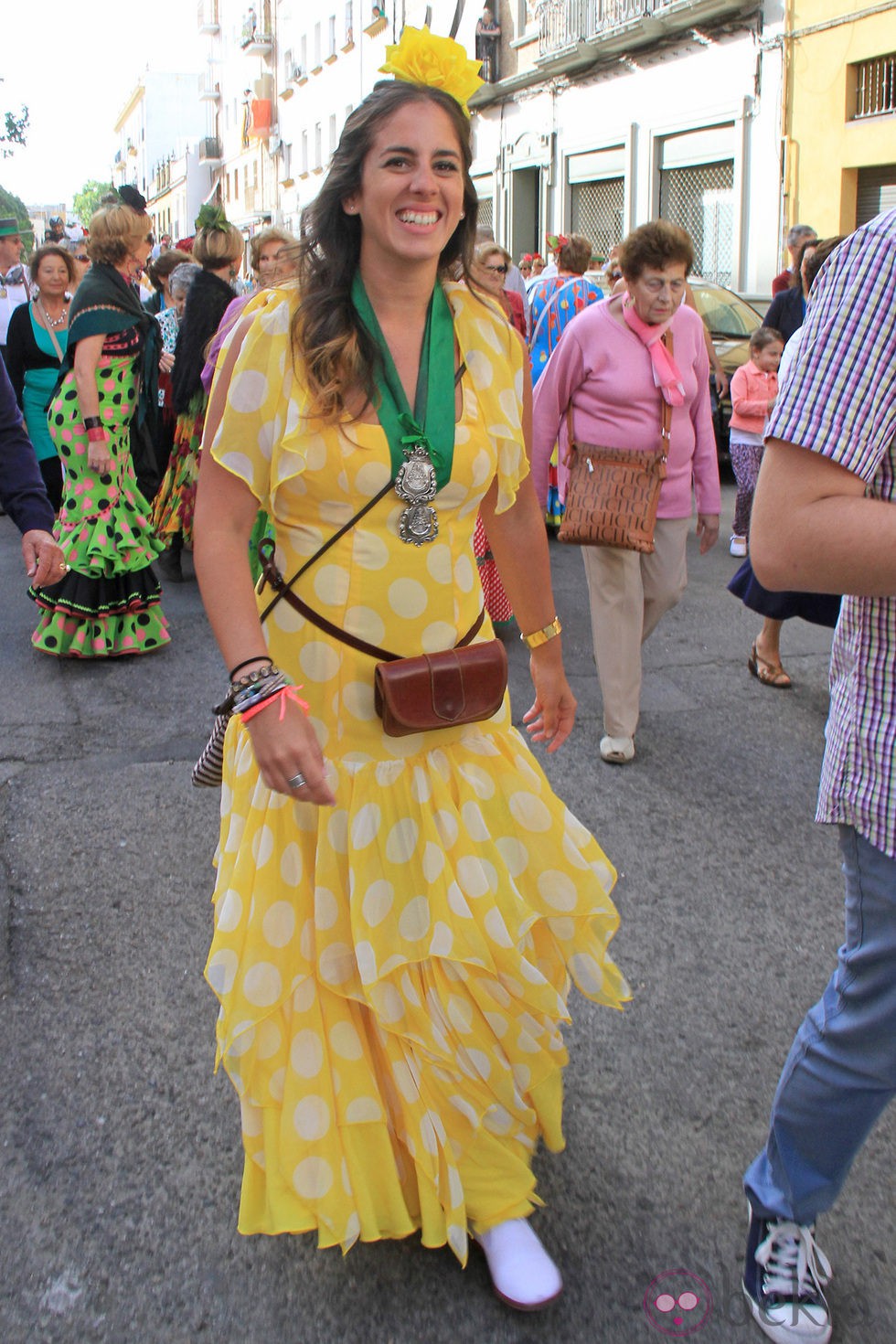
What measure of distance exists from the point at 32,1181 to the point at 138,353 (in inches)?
185

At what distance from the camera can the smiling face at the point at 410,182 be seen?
2.17 metres

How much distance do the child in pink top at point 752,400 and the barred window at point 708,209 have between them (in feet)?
38.0

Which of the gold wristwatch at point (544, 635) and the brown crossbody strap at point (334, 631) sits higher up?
the brown crossbody strap at point (334, 631)

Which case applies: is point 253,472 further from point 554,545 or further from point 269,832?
point 554,545

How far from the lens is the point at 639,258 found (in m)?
4.63

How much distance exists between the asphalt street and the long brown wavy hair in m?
1.53

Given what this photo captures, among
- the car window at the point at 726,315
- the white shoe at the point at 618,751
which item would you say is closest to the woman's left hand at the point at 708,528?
the white shoe at the point at 618,751

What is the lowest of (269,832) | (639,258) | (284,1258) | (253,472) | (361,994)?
(284,1258)

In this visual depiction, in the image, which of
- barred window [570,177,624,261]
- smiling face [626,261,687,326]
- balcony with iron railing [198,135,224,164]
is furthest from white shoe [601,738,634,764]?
balcony with iron railing [198,135,224,164]

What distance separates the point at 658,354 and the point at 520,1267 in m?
3.45

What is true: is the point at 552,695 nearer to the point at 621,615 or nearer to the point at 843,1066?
the point at 843,1066

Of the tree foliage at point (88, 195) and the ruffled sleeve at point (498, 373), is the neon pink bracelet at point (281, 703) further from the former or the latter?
the tree foliage at point (88, 195)

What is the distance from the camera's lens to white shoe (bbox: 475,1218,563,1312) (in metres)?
2.20

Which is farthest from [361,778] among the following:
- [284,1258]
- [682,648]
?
[682,648]
